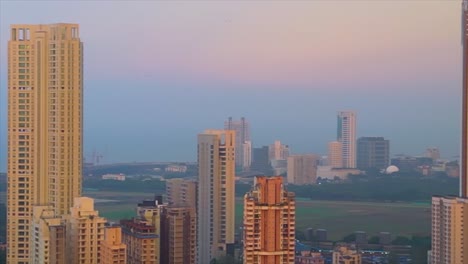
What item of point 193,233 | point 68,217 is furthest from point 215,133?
point 68,217

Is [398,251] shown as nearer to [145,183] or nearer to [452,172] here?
[452,172]

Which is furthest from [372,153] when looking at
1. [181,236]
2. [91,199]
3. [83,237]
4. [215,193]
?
[83,237]

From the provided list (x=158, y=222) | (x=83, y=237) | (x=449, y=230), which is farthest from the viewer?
(x=449, y=230)

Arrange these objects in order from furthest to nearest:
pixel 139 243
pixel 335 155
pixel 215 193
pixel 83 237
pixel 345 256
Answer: pixel 335 155 → pixel 215 193 → pixel 345 256 → pixel 139 243 → pixel 83 237

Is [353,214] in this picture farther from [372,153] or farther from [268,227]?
[268,227]

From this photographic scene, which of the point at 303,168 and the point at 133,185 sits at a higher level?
the point at 303,168

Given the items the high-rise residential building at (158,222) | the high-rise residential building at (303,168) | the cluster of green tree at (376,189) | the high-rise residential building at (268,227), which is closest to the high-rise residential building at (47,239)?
the high-rise residential building at (158,222)
